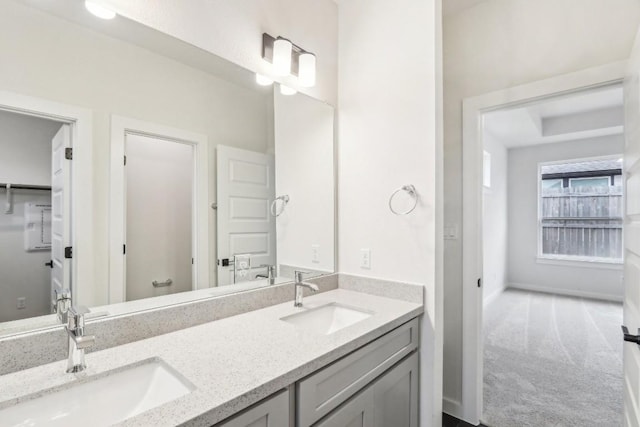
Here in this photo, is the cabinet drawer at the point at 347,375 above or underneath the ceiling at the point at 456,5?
underneath

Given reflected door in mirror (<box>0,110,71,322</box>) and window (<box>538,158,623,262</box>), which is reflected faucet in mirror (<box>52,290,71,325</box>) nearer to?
reflected door in mirror (<box>0,110,71,322</box>)

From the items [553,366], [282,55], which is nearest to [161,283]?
[282,55]

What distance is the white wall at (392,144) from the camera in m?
1.59

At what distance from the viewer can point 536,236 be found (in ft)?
18.4

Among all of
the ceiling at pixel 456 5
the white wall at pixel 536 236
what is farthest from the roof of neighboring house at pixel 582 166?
the ceiling at pixel 456 5

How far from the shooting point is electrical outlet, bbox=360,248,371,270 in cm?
183

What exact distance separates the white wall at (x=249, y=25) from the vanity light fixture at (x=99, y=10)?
25 millimetres

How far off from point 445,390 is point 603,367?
173cm

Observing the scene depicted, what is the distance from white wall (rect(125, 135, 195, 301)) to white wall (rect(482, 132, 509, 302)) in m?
4.51

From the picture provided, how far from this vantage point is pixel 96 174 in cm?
111

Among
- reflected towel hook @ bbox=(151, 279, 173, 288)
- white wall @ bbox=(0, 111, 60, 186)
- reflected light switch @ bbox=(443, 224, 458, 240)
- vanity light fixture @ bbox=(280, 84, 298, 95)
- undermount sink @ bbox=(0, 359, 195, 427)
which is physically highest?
vanity light fixture @ bbox=(280, 84, 298, 95)

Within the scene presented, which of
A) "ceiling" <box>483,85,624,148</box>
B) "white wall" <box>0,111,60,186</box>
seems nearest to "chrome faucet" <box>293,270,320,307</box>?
"white wall" <box>0,111,60,186</box>

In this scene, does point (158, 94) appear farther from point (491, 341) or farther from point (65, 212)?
point (491, 341)

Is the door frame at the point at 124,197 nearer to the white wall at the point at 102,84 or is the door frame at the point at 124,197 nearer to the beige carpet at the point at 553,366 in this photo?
the white wall at the point at 102,84
